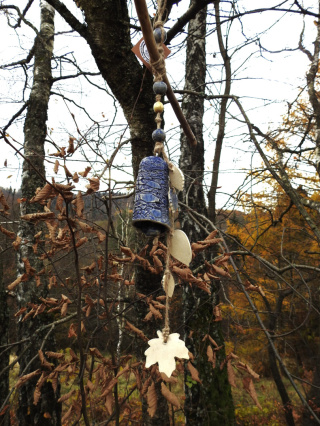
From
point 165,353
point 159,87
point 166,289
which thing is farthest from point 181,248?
point 159,87

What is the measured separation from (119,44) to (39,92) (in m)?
2.91

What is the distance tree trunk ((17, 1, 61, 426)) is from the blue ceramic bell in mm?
1655

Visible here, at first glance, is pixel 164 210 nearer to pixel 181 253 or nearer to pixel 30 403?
pixel 181 253

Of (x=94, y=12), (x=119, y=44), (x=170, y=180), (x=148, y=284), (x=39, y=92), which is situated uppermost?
Result: (x=39, y=92)

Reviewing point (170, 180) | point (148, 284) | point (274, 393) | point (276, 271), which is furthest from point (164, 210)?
point (274, 393)

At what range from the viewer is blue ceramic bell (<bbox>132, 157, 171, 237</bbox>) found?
101 centimetres

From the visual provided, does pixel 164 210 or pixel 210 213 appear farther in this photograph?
pixel 210 213

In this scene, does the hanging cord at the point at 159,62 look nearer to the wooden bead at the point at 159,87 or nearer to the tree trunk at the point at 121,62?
the wooden bead at the point at 159,87

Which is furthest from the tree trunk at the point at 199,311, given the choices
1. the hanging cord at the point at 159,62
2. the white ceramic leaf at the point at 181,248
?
the white ceramic leaf at the point at 181,248

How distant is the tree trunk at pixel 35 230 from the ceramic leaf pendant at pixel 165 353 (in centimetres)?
200

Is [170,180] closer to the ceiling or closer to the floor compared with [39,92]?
closer to the floor

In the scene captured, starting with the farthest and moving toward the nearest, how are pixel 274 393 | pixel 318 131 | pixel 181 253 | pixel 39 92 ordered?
pixel 274 393 < pixel 318 131 < pixel 39 92 < pixel 181 253

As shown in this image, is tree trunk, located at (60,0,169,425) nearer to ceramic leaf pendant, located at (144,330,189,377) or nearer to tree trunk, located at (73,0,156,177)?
tree trunk, located at (73,0,156,177)

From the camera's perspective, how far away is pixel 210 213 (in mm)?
4184
